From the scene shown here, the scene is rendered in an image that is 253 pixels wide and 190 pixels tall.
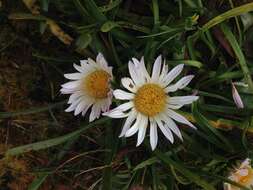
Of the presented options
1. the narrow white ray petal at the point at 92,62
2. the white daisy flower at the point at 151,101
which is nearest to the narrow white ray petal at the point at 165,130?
the white daisy flower at the point at 151,101

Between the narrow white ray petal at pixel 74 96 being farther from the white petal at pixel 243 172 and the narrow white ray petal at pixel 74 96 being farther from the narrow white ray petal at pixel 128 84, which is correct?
the white petal at pixel 243 172

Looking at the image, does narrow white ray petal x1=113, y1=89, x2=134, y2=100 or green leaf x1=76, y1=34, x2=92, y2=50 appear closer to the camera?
narrow white ray petal x1=113, y1=89, x2=134, y2=100

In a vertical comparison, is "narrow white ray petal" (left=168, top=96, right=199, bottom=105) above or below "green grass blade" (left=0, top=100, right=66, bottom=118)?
below

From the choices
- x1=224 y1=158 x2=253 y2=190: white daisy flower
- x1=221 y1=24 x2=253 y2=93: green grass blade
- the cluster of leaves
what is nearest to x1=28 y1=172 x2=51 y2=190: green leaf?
the cluster of leaves

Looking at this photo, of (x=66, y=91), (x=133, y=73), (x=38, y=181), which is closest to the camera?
(x=133, y=73)

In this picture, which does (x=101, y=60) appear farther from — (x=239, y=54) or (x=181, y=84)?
(x=239, y=54)

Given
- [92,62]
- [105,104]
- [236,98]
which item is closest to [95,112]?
[105,104]

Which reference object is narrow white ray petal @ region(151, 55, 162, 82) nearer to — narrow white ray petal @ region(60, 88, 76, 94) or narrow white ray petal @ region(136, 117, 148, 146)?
narrow white ray petal @ region(136, 117, 148, 146)
